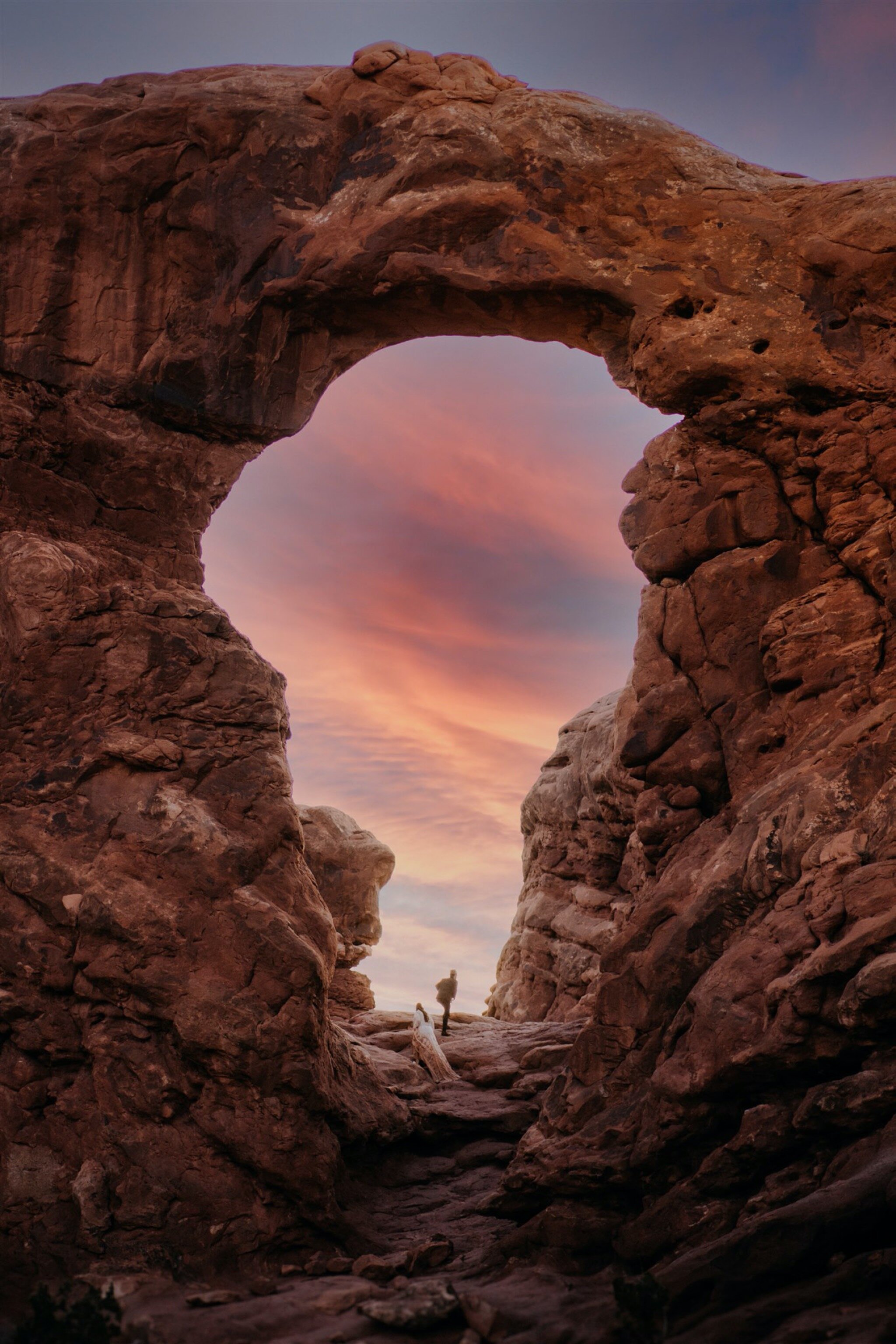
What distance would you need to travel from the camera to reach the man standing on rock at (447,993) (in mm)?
21375

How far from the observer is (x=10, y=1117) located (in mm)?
12547

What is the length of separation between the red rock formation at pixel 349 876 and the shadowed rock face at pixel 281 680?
7.98 m

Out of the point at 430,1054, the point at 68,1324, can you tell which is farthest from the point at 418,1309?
the point at 430,1054

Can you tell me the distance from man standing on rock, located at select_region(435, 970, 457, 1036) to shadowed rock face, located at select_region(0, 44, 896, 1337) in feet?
21.6

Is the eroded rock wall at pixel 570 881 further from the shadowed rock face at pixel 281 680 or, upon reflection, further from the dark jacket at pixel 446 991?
the shadowed rock face at pixel 281 680

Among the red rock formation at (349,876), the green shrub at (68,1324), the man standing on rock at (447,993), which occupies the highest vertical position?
the red rock formation at (349,876)

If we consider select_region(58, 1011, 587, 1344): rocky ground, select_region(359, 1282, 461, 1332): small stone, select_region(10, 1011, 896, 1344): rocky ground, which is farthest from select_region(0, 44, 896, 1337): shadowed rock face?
select_region(359, 1282, 461, 1332): small stone

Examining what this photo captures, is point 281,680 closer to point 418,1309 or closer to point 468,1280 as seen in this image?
point 468,1280

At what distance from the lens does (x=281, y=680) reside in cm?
1554

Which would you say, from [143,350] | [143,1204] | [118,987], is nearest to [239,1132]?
[143,1204]

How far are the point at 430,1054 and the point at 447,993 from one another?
3793 mm

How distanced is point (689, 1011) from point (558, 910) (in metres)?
12.0

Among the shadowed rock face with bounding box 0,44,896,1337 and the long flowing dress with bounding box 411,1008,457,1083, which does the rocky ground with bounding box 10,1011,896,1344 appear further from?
the shadowed rock face with bounding box 0,44,896,1337

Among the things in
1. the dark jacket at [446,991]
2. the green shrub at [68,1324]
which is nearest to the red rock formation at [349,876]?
the dark jacket at [446,991]
